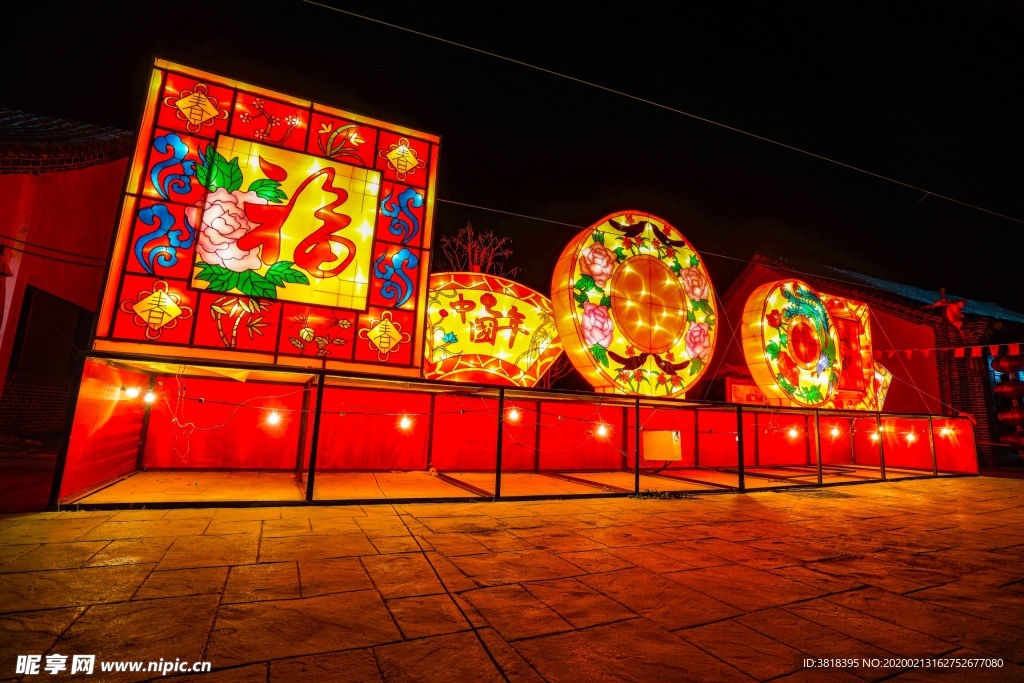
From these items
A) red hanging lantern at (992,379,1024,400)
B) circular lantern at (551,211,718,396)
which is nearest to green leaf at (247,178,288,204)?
circular lantern at (551,211,718,396)

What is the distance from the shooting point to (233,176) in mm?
8031

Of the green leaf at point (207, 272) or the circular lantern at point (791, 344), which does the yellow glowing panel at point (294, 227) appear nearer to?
the green leaf at point (207, 272)

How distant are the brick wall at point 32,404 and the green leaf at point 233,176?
6.22 m

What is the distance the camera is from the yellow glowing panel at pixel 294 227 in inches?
306

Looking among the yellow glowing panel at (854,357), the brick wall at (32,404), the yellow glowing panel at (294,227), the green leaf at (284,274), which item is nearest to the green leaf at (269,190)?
the yellow glowing panel at (294,227)

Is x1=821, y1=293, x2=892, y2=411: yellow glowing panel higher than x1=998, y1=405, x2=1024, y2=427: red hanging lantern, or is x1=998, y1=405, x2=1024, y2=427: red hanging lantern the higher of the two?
x1=821, y1=293, x2=892, y2=411: yellow glowing panel

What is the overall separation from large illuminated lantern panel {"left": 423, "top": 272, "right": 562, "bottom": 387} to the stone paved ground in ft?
12.7

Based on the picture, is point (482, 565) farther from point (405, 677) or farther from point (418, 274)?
point (418, 274)

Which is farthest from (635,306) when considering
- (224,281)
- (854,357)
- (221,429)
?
(221,429)

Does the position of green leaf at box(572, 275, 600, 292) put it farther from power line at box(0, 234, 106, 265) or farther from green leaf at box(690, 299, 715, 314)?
power line at box(0, 234, 106, 265)

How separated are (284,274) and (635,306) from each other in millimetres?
7035

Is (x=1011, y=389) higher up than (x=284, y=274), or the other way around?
(x=284, y=274)

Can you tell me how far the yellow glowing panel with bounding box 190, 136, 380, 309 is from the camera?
778 cm

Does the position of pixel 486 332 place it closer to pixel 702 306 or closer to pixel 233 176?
pixel 702 306
